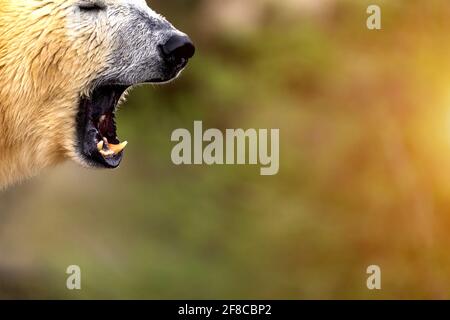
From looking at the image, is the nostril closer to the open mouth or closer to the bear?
the bear

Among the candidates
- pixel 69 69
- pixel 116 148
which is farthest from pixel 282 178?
pixel 69 69

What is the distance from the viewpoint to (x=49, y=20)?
3.42 meters

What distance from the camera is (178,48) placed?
3514 millimetres

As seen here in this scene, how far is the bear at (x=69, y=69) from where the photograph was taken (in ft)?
11.2

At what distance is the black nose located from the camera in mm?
3498

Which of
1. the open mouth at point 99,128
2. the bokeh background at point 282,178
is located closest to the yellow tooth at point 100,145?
the open mouth at point 99,128

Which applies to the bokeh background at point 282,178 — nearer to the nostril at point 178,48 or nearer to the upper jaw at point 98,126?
the upper jaw at point 98,126

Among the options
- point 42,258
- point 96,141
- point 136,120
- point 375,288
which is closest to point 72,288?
point 42,258

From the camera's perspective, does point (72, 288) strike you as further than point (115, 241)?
No

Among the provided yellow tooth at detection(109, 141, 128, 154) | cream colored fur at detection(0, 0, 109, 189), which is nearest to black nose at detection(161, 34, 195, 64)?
cream colored fur at detection(0, 0, 109, 189)

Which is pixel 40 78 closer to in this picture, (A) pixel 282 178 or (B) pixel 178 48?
(B) pixel 178 48

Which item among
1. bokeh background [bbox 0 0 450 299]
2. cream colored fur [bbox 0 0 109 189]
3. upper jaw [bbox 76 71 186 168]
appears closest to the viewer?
cream colored fur [bbox 0 0 109 189]

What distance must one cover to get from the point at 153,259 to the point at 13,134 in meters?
4.13

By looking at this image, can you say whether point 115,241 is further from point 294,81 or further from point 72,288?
point 294,81
